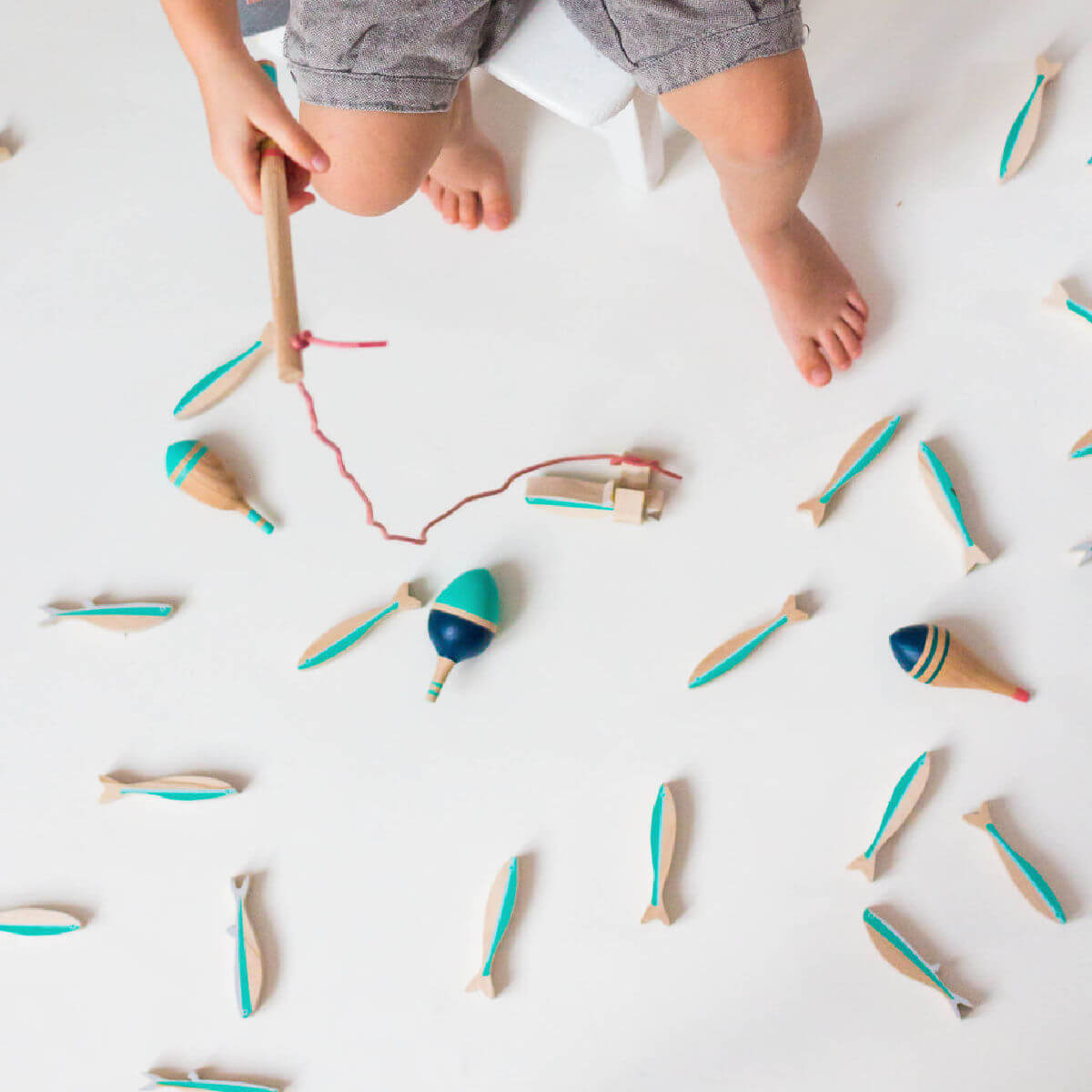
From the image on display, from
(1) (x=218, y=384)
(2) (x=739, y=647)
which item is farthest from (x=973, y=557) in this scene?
(1) (x=218, y=384)

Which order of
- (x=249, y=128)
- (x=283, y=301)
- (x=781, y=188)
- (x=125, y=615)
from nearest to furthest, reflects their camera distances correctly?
(x=283, y=301)
(x=249, y=128)
(x=781, y=188)
(x=125, y=615)

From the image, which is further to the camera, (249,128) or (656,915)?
(656,915)

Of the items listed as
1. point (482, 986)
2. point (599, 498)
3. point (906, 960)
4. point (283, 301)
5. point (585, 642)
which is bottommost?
point (482, 986)

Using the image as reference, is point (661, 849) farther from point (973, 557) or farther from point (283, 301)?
point (283, 301)

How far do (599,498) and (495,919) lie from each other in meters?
0.33

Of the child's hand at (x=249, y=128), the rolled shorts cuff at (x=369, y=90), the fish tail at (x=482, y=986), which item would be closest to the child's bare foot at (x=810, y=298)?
the rolled shorts cuff at (x=369, y=90)

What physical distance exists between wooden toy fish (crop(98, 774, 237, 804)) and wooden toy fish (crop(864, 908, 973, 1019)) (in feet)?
1.67

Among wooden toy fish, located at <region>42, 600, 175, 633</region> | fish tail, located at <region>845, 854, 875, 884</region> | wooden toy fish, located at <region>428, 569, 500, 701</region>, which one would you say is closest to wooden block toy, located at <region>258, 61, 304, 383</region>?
wooden toy fish, located at <region>428, 569, 500, 701</region>

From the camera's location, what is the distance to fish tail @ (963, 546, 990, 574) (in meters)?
0.75

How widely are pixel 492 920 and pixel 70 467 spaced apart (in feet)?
1.70

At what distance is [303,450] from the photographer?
829mm

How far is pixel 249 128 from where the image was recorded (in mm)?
550

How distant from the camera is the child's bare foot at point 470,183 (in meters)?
0.80

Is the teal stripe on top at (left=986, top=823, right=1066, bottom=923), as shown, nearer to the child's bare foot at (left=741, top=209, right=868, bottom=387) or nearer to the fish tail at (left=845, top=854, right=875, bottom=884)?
the fish tail at (left=845, top=854, right=875, bottom=884)
